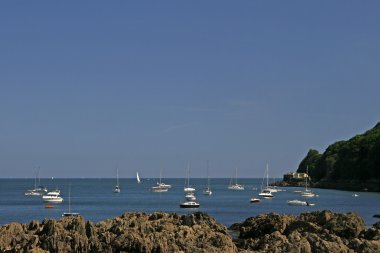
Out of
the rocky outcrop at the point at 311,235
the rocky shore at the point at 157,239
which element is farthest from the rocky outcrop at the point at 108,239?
the rocky outcrop at the point at 311,235

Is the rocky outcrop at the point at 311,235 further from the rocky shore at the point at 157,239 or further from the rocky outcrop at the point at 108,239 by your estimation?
the rocky outcrop at the point at 108,239

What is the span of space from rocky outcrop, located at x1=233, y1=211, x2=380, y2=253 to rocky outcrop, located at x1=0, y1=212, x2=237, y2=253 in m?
3.09

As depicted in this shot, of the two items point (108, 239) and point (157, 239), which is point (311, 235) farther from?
point (108, 239)

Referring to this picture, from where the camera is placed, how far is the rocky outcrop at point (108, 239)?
4797 cm

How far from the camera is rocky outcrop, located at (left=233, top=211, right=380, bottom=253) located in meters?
47.8

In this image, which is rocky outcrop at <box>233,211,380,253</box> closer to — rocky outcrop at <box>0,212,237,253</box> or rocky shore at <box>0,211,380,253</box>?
rocky shore at <box>0,211,380,253</box>

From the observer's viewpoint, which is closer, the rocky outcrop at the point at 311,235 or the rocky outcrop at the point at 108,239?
the rocky outcrop at the point at 311,235

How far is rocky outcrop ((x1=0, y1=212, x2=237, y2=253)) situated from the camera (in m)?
48.0

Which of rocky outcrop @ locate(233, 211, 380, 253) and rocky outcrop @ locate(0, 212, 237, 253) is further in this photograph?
rocky outcrop @ locate(0, 212, 237, 253)

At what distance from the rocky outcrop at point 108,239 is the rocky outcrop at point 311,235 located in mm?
3094

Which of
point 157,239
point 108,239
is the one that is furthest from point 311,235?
point 108,239

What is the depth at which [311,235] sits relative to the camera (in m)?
50.0

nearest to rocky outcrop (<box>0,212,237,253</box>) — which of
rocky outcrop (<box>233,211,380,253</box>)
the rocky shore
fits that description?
the rocky shore

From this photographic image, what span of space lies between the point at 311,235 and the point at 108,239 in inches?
579
